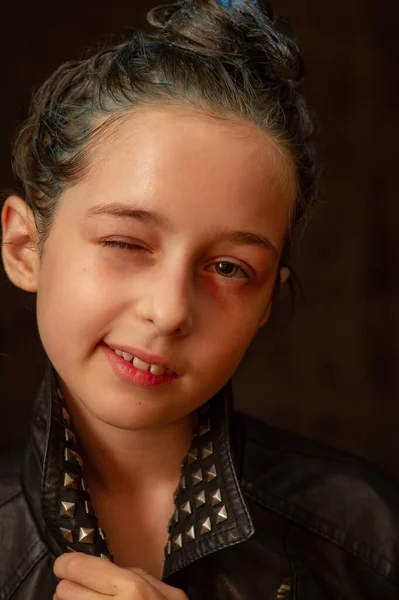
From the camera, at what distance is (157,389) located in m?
1.12

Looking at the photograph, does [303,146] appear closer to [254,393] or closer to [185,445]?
[185,445]

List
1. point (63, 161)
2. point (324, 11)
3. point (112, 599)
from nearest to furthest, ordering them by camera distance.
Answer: point (112, 599) < point (63, 161) < point (324, 11)

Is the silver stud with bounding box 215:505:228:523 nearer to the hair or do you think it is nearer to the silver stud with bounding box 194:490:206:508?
the silver stud with bounding box 194:490:206:508

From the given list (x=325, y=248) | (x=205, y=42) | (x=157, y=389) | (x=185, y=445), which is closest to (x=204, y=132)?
(x=205, y=42)

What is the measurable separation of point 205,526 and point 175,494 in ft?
0.23

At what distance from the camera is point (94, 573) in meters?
1.06

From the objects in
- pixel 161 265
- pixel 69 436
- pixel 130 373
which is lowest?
pixel 69 436

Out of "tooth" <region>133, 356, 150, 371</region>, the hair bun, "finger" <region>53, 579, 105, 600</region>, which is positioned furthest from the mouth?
the hair bun

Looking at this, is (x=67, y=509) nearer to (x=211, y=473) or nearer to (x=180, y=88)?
(x=211, y=473)

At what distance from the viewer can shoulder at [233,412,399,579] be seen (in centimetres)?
131

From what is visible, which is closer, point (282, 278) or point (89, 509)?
point (89, 509)

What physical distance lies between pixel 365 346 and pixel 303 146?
72 cm

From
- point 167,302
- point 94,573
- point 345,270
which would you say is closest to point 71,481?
point 94,573

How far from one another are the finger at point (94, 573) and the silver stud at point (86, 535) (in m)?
0.06
